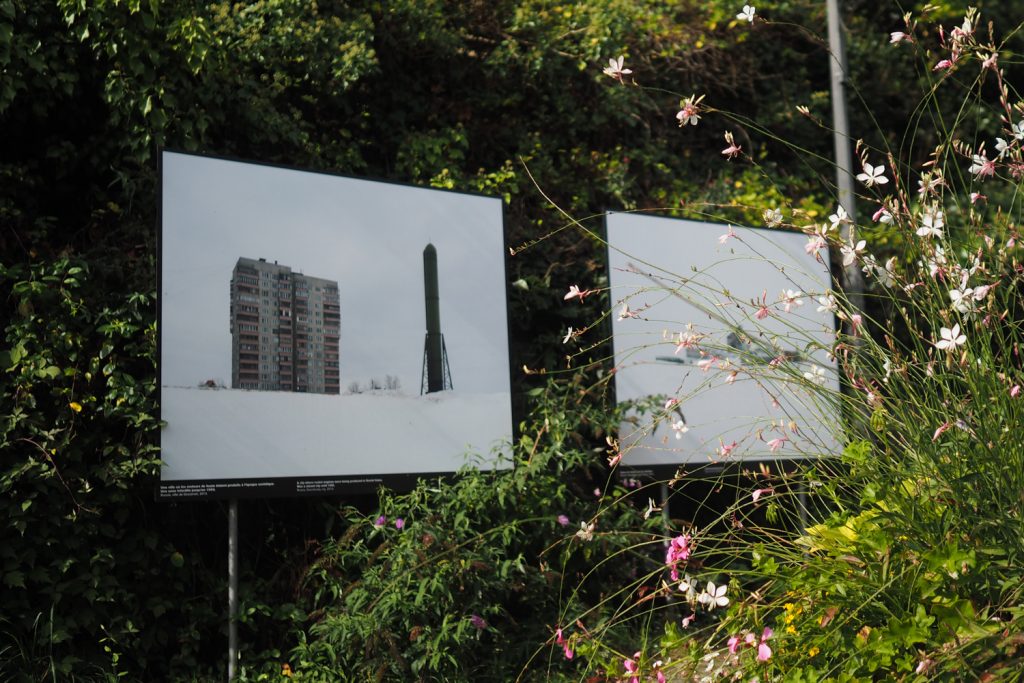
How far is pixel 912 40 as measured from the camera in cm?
208

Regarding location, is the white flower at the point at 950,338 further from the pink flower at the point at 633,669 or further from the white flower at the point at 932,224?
the pink flower at the point at 633,669

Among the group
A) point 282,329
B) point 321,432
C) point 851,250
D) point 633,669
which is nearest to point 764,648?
point 633,669

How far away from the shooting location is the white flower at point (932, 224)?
202 cm

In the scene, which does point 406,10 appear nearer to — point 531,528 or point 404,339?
point 404,339

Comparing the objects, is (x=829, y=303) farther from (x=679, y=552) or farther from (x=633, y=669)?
(x=633, y=669)

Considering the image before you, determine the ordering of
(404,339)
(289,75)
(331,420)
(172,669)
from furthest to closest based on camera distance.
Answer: (289,75) → (404,339) → (331,420) → (172,669)

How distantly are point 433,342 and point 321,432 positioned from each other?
2.26ft

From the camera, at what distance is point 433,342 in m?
4.23

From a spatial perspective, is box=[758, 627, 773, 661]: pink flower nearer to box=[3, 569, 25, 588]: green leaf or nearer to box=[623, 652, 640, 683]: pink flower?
box=[623, 652, 640, 683]: pink flower

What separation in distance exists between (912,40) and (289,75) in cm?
364

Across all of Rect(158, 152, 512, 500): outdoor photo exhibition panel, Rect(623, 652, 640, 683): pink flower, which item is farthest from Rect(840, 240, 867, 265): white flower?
Rect(158, 152, 512, 500): outdoor photo exhibition panel

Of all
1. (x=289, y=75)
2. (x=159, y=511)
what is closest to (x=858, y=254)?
(x=159, y=511)

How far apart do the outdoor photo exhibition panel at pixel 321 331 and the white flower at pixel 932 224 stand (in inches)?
89.8

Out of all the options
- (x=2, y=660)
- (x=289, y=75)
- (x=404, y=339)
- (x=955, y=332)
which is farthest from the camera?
(x=289, y=75)
